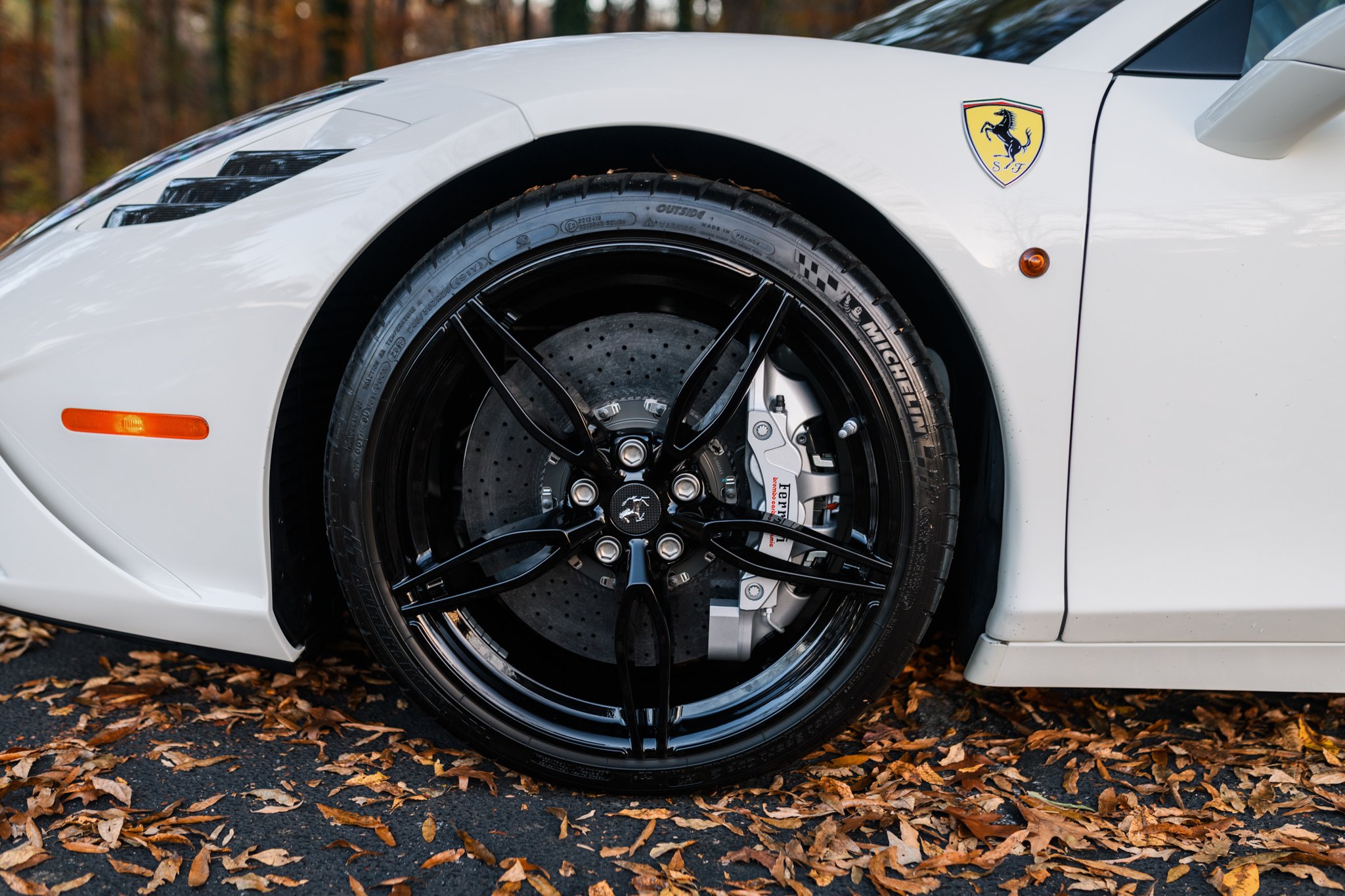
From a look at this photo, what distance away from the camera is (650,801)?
5.15ft

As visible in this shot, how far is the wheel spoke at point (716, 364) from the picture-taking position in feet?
4.68

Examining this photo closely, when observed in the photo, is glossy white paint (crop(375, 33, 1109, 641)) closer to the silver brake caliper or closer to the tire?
the tire

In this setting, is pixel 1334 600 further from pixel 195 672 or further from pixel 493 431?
pixel 195 672

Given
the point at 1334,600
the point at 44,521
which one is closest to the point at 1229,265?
the point at 1334,600

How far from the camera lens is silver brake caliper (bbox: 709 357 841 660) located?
1502 millimetres

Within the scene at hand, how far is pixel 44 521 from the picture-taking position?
1.50 meters

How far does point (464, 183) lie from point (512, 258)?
0.76 ft

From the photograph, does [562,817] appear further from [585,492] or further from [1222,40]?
[1222,40]

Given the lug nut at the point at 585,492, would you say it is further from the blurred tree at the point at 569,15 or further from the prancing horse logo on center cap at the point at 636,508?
the blurred tree at the point at 569,15

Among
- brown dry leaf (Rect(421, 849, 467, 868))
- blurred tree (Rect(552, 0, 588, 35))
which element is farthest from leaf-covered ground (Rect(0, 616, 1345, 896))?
blurred tree (Rect(552, 0, 588, 35))

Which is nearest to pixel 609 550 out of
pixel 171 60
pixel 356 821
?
pixel 356 821

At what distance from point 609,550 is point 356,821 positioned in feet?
1.98

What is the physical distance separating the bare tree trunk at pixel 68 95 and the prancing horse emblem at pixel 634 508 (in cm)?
925

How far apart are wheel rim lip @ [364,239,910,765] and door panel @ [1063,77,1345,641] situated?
1.09 ft
